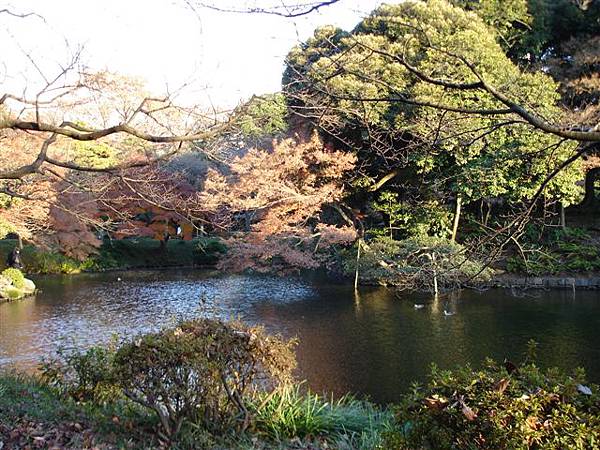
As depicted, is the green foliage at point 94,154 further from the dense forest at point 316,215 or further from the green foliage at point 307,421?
the green foliage at point 307,421

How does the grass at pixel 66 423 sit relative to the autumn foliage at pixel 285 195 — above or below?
below

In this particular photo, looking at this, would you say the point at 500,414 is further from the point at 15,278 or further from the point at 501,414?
the point at 15,278

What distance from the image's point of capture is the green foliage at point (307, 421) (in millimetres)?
3271

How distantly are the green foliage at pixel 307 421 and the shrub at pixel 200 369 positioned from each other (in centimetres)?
16

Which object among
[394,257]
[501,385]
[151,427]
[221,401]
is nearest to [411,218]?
[394,257]

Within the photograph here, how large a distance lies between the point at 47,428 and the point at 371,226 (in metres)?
13.0

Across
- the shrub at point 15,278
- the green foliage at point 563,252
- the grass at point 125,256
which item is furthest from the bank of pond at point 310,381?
the grass at point 125,256

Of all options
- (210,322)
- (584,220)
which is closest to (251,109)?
(210,322)

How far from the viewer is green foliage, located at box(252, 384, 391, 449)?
327 cm

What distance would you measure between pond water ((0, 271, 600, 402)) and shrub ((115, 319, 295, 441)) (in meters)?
1.07

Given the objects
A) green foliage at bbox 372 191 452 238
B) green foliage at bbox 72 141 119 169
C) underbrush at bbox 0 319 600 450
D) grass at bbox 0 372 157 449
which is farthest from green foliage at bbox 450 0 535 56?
grass at bbox 0 372 157 449

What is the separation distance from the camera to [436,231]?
14.1 meters

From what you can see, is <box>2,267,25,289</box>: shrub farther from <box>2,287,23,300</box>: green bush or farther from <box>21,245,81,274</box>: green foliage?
<box>21,245,81,274</box>: green foliage

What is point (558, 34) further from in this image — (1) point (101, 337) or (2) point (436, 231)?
(1) point (101, 337)
